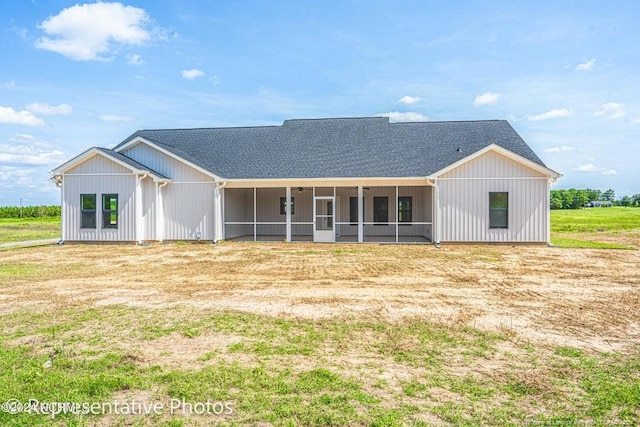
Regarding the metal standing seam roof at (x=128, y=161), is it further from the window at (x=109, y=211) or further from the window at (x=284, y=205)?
the window at (x=284, y=205)

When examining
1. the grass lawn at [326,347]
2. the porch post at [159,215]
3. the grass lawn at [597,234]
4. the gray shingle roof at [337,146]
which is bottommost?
the grass lawn at [326,347]

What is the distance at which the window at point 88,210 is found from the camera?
61.8 feet

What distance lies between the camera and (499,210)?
58.5 ft

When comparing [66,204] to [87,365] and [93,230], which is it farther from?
[87,365]

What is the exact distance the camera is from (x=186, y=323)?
638 centimetres

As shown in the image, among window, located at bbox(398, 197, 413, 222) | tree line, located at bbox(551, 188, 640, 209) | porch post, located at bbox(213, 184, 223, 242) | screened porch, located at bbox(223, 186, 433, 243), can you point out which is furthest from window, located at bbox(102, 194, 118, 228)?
tree line, located at bbox(551, 188, 640, 209)

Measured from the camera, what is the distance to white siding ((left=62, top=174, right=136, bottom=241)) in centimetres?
1852

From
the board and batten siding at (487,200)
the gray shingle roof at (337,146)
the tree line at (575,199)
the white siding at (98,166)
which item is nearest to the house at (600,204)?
the tree line at (575,199)

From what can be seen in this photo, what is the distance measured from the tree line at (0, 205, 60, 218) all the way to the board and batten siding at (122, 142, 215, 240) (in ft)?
135

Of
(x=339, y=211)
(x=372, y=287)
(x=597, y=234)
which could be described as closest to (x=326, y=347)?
(x=372, y=287)

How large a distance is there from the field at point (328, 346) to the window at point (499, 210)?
686 cm

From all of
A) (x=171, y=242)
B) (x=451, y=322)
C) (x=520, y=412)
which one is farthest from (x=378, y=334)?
(x=171, y=242)

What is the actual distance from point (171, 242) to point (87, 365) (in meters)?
15.4

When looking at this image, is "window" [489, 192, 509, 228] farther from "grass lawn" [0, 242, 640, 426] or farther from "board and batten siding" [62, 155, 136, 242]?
"board and batten siding" [62, 155, 136, 242]
